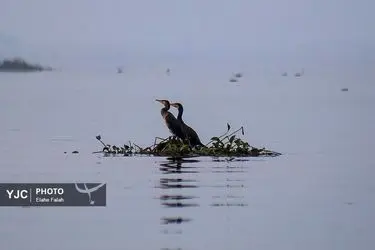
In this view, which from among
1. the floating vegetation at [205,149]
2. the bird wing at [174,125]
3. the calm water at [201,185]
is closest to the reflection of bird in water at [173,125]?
the bird wing at [174,125]

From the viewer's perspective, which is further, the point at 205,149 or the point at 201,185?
the point at 205,149

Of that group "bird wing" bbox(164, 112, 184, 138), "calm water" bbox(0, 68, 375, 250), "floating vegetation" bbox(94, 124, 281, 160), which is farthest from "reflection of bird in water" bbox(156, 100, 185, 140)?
"calm water" bbox(0, 68, 375, 250)

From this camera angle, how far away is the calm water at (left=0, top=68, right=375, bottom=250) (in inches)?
808

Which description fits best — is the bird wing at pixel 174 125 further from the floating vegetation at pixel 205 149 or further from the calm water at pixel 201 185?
the calm water at pixel 201 185

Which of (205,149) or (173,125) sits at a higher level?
(173,125)

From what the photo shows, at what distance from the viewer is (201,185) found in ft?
83.8

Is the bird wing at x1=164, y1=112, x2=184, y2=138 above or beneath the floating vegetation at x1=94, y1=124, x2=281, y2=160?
above

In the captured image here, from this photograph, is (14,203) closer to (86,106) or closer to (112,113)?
(112,113)

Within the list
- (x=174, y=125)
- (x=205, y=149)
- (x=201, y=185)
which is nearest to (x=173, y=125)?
(x=174, y=125)

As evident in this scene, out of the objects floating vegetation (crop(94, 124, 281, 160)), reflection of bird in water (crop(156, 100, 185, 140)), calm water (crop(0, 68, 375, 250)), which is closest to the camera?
calm water (crop(0, 68, 375, 250))

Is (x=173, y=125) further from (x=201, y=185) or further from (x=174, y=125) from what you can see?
(x=201, y=185)

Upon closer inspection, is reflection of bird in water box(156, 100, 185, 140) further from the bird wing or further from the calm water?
the calm water

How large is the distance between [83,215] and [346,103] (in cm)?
4196

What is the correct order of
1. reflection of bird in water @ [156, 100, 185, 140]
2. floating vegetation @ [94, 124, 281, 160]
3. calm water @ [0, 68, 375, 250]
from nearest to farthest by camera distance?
calm water @ [0, 68, 375, 250]
floating vegetation @ [94, 124, 281, 160]
reflection of bird in water @ [156, 100, 185, 140]
